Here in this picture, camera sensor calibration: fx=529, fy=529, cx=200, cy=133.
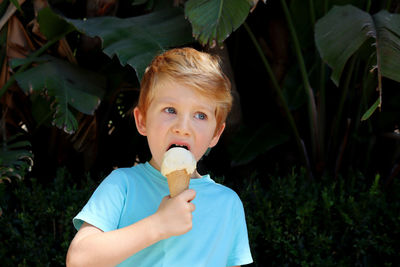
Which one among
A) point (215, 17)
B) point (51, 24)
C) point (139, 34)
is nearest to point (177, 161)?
point (215, 17)

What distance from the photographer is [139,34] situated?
3.12 m

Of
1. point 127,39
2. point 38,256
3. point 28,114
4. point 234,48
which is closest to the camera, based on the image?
point 38,256

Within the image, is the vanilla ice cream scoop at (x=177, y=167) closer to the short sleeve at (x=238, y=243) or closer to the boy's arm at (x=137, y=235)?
the boy's arm at (x=137, y=235)

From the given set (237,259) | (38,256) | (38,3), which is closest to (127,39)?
(38,3)

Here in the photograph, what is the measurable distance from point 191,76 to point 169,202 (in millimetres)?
358

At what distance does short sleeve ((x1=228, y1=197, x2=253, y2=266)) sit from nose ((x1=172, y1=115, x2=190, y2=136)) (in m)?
0.30

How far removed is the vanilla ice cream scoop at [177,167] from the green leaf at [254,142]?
249 centimetres

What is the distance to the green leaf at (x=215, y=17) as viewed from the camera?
2.72 metres

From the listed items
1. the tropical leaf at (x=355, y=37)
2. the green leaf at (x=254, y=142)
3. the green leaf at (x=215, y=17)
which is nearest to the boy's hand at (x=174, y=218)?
the green leaf at (x=215, y=17)

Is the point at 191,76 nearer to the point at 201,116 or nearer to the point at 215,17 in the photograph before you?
the point at 201,116

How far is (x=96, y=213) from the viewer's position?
53.2 inches

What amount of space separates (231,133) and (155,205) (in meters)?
2.37

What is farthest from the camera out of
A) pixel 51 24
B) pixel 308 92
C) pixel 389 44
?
pixel 308 92

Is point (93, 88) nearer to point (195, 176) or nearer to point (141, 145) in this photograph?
point (141, 145)
